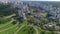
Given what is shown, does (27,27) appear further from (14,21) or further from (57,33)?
(57,33)

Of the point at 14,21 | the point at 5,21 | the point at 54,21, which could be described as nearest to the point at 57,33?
the point at 54,21

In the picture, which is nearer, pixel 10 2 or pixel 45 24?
pixel 45 24

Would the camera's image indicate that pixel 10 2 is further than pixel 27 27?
Yes

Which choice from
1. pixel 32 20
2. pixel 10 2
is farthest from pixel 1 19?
pixel 32 20

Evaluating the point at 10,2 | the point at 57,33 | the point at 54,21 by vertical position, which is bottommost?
the point at 57,33

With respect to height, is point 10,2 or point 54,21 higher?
point 10,2

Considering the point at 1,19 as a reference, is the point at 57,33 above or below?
below

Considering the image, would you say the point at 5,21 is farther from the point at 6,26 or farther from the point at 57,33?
the point at 57,33

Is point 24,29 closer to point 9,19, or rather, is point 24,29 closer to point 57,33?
point 9,19
